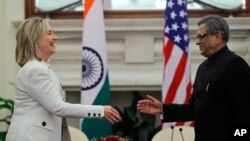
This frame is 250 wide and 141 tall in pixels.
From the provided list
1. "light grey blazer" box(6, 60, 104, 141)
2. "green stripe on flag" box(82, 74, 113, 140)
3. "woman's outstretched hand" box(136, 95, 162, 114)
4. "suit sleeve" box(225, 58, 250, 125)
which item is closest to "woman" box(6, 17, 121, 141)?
"light grey blazer" box(6, 60, 104, 141)

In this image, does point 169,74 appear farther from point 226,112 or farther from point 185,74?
point 226,112

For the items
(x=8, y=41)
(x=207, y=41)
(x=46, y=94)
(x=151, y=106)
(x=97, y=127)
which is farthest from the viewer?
(x=8, y=41)

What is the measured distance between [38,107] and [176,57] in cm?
Result: 218

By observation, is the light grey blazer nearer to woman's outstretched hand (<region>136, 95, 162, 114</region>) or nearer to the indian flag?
woman's outstretched hand (<region>136, 95, 162, 114</region>)

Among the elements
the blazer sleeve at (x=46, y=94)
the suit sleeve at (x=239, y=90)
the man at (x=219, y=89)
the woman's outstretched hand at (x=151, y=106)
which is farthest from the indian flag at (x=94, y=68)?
the suit sleeve at (x=239, y=90)

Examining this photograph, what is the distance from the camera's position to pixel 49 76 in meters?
2.59

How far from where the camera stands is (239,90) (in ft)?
8.39

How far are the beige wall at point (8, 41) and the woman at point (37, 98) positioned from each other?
2563 mm

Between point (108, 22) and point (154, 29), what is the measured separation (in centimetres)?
47

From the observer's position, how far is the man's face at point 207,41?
8.96 feet

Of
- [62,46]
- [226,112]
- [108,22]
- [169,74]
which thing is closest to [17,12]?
[62,46]

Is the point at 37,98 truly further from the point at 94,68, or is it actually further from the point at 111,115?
the point at 94,68

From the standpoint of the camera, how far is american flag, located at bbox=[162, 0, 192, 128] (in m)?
4.51

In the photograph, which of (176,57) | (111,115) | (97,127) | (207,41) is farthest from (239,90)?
(97,127)
